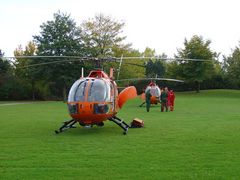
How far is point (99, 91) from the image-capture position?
545 inches

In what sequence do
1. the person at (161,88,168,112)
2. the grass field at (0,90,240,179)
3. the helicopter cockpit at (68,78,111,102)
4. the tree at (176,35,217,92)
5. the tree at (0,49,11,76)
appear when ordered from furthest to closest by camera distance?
the tree at (176,35,217,92)
the tree at (0,49,11,76)
the person at (161,88,168,112)
the helicopter cockpit at (68,78,111,102)
the grass field at (0,90,240,179)

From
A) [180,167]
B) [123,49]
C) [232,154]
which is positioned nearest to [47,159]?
[180,167]

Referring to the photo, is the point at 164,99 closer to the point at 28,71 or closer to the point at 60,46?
the point at 60,46

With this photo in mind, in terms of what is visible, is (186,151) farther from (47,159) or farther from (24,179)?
(24,179)

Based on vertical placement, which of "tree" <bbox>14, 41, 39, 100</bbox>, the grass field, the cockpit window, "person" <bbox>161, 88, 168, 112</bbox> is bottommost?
the grass field

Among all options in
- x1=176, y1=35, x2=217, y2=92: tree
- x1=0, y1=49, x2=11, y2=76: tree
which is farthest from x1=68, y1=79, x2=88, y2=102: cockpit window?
x1=176, y1=35, x2=217, y2=92: tree

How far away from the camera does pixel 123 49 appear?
58.2 m

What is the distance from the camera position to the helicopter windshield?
13.7 m

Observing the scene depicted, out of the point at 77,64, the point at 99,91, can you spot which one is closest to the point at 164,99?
the point at 99,91

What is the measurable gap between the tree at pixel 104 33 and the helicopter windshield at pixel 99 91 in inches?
1696

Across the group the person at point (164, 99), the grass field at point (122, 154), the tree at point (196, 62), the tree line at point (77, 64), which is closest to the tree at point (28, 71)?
the tree line at point (77, 64)

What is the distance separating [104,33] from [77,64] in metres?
11.5

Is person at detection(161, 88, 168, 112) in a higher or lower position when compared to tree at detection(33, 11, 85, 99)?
lower

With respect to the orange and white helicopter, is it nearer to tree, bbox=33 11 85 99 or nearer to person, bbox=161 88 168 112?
person, bbox=161 88 168 112
